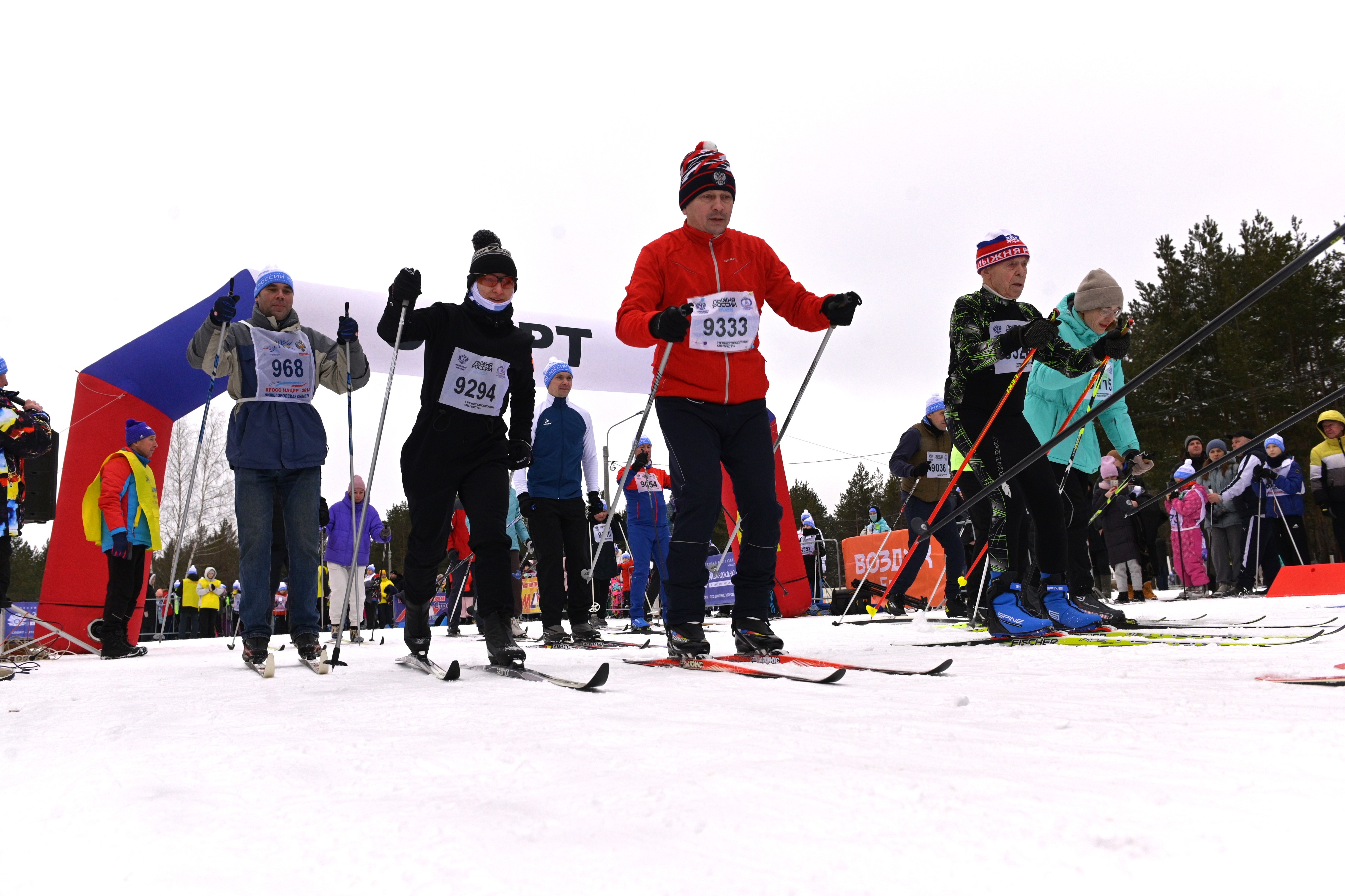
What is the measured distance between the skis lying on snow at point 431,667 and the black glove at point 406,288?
4.66 feet

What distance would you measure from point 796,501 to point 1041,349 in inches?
2521

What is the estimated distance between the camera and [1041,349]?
4352mm

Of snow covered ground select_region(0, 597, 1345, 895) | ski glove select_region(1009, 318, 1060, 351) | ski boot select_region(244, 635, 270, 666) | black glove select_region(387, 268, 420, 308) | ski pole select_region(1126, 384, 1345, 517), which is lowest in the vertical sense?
snow covered ground select_region(0, 597, 1345, 895)

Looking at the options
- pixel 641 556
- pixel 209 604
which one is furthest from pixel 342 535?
pixel 209 604

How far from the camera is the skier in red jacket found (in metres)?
3.67

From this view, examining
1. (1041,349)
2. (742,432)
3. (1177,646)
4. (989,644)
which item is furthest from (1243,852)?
(1041,349)

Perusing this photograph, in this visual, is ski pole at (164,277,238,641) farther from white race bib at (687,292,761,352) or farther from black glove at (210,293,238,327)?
white race bib at (687,292,761,352)

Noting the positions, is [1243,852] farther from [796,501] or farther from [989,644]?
[796,501]

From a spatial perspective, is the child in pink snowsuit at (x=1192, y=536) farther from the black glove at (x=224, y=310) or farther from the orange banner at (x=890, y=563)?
the black glove at (x=224, y=310)

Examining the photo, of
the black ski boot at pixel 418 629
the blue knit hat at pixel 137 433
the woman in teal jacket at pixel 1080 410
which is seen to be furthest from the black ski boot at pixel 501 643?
the blue knit hat at pixel 137 433

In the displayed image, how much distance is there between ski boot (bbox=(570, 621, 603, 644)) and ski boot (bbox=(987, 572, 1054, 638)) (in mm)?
2305

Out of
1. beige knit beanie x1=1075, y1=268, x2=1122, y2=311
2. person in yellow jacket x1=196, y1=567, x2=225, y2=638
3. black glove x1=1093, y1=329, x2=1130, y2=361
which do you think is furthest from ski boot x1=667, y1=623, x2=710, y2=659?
person in yellow jacket x1=196, y1=567, x2=225, y2=638

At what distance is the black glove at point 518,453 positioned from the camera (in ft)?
12.8

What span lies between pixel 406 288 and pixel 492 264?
1.28ft
